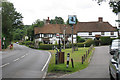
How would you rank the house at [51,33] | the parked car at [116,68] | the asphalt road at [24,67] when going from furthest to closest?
the house at [51,33] < the asphalt road at [24,67] < the parked car at [116,68]

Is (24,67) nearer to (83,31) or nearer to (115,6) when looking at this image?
(115,6)

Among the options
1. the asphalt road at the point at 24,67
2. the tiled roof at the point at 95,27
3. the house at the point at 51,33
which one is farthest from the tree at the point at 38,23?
the asphalt road at the point at 24,67

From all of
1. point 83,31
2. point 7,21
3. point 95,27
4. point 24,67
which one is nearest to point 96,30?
point 95,27

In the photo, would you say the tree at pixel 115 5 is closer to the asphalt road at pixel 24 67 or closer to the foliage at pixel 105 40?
the asphalt road at pixel 24 67

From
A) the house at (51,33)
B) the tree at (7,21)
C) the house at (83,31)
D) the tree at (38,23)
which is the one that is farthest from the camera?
the tree at (38,23)

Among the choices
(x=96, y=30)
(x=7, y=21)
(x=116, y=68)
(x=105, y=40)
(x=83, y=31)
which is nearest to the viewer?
(x=116, y=68)

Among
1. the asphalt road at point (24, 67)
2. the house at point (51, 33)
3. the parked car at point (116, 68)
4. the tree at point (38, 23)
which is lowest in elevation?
the asphalt road at point (24, 67)

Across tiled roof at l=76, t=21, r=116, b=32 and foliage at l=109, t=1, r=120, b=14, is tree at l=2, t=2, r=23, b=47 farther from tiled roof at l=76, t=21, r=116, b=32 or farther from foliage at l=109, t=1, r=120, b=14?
foliage at l=109, t=1, r=120, b=14

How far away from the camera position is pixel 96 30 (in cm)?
7644

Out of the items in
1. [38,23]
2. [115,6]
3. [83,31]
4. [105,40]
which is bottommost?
[105,40]

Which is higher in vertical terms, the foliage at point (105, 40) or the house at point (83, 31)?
the house at point (83, 31)

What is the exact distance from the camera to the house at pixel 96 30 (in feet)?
250

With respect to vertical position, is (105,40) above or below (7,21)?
below

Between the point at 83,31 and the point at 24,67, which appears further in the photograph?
the point at 83,31
